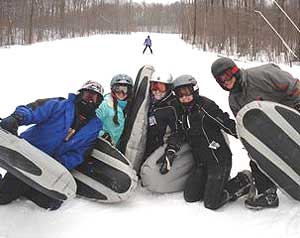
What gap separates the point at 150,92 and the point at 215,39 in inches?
818

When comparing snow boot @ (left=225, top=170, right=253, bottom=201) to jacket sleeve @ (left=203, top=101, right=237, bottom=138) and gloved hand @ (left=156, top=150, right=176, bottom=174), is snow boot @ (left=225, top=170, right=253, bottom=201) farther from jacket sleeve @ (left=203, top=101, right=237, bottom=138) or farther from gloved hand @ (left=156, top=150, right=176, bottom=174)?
gloved hand @ (left=156, top=150, right=176, bottom=174)

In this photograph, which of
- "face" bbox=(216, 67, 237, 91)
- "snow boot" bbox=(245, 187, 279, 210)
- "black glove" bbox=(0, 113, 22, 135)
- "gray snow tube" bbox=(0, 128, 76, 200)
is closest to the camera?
"gray snow tube" bbox=(0, 128, 76, 200)

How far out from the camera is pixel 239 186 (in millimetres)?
3500

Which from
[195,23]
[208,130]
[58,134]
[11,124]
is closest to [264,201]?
[208,130]

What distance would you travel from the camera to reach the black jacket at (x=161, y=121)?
12.4ft

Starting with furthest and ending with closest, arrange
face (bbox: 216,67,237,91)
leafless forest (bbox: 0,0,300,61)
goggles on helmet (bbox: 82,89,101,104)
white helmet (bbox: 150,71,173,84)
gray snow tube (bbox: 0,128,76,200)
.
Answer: leafless forest (bbox: 0,0,300,61) → white helmet (bbox: 150,71,173,84) → goggles on helmet (bbox: 82,89,101,104) → face (bbox: 216,67,237,91) → gray snow tube (bbox: 0,128,76,200)

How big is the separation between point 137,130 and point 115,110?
31 cm

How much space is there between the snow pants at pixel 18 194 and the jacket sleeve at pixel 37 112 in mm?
504

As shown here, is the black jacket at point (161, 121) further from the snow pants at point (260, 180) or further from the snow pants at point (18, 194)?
the snow pants at point (18, 194)

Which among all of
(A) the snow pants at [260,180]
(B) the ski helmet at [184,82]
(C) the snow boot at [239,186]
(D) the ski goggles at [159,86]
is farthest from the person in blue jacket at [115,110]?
(A) the snow pants at [260,180]

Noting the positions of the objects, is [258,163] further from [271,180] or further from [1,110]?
[1,110]

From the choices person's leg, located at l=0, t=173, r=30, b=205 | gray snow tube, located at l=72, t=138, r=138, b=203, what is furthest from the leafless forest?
person's leg, located at l=0, t=173, r=30, b=205

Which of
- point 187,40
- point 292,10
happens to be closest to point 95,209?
point 292,10

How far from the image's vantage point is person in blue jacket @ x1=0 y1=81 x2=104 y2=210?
327 cm
